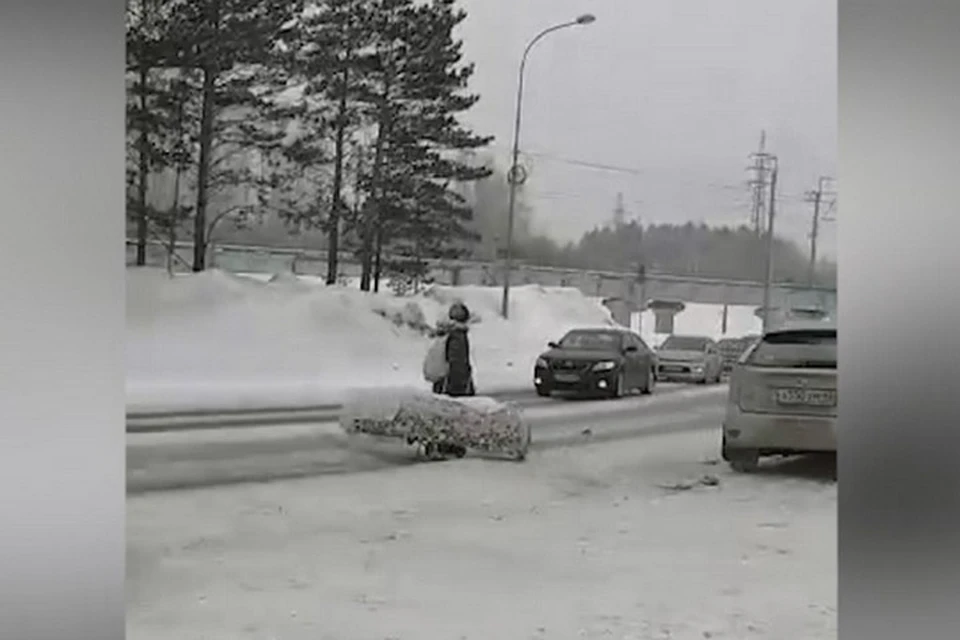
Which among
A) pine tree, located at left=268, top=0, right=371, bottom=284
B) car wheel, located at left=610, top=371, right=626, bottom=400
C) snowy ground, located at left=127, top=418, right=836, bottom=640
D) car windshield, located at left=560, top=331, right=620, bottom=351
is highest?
pine tree, located at left=268, top=0, right=371, bottom=284

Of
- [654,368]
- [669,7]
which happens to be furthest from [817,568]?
[669,7]

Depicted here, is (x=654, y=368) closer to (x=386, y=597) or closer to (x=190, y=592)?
(x=386, y=597)

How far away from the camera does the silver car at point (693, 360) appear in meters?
1.40

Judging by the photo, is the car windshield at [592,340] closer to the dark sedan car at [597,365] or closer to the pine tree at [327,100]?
the dark sedan car at [597,365]

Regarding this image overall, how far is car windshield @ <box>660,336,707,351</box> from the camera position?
1.40 m

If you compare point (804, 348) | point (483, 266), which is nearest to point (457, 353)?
point (483, 266)

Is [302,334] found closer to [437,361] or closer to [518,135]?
[437,361]

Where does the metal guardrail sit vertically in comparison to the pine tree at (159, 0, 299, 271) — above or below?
below

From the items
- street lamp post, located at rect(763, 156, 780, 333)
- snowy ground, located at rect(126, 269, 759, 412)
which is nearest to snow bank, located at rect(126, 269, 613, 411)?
snowy ground, located at rect(126, 269, 759, 412)

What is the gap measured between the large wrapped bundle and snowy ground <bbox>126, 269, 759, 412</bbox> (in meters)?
0.02

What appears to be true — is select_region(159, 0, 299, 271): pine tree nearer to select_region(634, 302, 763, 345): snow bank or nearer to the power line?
select_region(634, 302, 763, 345): snow bank

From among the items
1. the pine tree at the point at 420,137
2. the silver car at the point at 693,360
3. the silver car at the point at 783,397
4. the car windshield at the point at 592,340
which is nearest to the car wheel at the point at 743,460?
the silver car at the point at 783,397

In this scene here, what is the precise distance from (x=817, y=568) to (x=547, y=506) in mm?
349

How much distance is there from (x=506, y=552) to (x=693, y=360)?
35 cm
